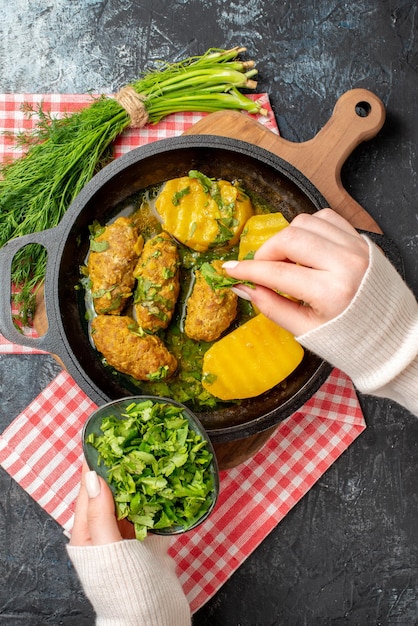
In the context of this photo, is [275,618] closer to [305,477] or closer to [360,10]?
[305,477]

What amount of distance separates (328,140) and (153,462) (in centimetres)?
184

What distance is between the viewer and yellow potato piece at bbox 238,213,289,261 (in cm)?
282

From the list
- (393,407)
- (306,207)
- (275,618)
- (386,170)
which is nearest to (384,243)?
(306,207)

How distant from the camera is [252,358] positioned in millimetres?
2711

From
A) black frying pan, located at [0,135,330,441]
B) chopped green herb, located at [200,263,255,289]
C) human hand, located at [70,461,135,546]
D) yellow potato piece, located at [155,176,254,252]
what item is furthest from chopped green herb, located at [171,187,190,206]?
human hand, located at [70,461,135,546]

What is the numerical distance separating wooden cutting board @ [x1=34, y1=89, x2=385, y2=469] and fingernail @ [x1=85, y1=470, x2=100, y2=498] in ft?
2.78

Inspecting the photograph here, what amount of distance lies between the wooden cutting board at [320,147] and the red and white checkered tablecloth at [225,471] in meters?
0.20

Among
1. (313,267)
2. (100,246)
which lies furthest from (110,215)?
(313,267)

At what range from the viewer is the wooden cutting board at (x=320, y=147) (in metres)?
2.99

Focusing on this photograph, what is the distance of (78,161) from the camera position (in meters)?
3.01

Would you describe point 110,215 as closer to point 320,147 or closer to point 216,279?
point 216,279

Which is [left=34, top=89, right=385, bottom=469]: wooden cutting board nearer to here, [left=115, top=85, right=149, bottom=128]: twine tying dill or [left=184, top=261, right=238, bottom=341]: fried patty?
[left=115, top=85, right=149, bottom=128]: twine tying dill

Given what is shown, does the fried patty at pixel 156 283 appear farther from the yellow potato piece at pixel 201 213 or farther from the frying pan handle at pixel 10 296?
the frying pan handle at pixel 10 296

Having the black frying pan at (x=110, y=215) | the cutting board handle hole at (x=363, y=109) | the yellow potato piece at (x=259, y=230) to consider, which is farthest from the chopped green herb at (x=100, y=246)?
the cutting board handle hole at (x=363, y=109)
